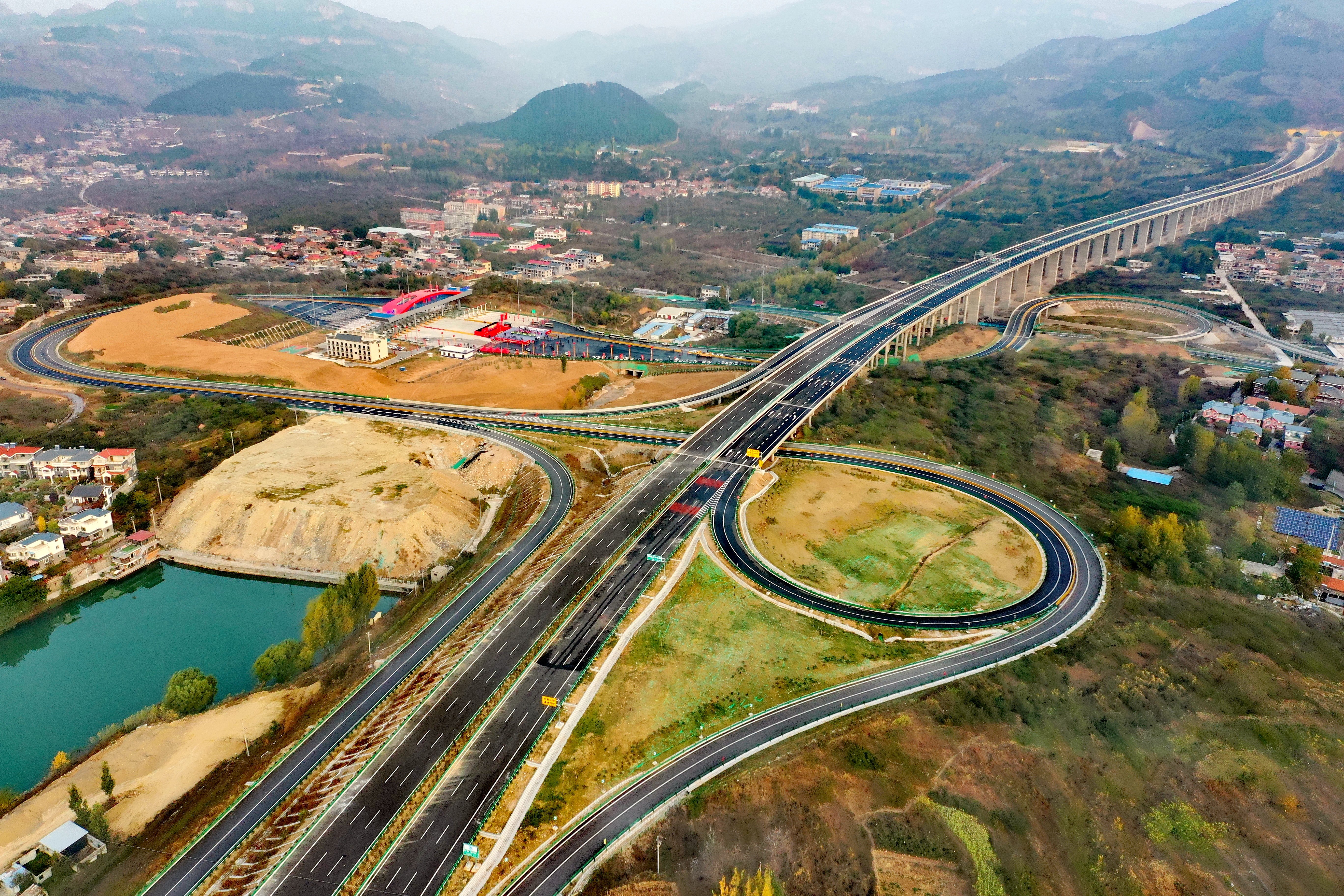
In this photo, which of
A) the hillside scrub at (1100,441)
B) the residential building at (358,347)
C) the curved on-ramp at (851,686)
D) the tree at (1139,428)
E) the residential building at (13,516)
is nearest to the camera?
the curved on-ramp at (851,686)

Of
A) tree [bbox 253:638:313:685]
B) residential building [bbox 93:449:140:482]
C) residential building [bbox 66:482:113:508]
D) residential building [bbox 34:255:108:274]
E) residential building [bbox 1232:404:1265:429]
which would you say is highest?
residential building [bbox 34:255:108:274]

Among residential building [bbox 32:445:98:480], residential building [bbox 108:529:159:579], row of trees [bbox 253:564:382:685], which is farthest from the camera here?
residential building [bbox 32:445:98:480]

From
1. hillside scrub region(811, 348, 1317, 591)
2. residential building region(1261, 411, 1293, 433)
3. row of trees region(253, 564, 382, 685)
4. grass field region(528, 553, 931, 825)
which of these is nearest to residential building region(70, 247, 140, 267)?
row of trees region(253, 564, 382, 685)

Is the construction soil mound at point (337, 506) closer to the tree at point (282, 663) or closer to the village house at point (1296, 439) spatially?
the tree at point (282, 663)

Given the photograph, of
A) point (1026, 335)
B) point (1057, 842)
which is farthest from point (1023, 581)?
point (1026, 335)

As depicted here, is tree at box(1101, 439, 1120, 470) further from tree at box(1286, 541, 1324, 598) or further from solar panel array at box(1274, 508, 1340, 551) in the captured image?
tree at box(1286, 541, 1324, 598)

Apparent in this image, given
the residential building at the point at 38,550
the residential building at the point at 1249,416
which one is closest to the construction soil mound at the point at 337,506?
the residential building at the point at 38,550
